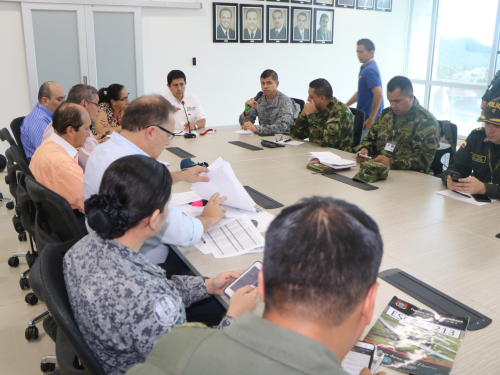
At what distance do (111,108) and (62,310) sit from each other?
370 centimetres

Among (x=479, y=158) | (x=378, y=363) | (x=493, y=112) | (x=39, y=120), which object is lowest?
(x=378, y=363)

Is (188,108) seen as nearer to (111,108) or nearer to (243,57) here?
(111,108)

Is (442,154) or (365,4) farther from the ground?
(365,4)

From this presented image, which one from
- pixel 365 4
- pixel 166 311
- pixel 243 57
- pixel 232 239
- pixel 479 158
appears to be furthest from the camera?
pixel 365 4

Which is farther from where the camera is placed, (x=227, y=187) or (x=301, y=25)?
(x=301, y=25)

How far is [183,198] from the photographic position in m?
2.28

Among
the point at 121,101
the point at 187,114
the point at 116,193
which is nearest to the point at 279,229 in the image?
the point at 116,193

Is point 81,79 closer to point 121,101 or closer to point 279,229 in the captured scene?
point 121,101

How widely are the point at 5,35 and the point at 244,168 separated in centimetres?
404

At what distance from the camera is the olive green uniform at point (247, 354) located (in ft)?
1.99

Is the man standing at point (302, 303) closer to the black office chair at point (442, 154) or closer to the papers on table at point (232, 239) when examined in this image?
the papers on table at point (232, 239)

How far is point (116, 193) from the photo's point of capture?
116 cm

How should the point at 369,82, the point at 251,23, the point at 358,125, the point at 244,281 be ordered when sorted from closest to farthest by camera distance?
the point at 244,281, the point at 358,125, the point at 369,82, the point at 251,23

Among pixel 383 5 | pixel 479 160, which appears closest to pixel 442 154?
pixel 479 160
